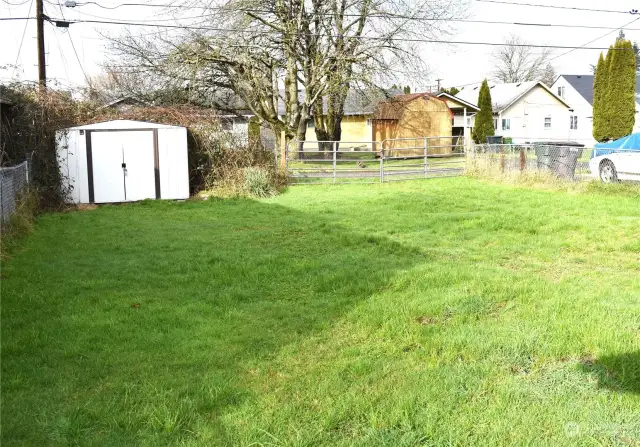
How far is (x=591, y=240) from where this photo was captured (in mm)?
9359

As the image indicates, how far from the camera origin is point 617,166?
16547 millimetres

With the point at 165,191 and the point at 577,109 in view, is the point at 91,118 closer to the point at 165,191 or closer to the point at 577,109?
the point at 165,191

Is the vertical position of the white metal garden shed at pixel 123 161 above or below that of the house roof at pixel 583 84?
below

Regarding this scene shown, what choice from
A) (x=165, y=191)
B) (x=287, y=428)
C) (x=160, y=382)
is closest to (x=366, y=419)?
(x=287, y=428)

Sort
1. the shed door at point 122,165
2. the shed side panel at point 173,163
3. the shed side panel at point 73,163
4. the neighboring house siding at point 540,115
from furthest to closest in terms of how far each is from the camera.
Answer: the neighboring house siding at point 540,115, the shed side panel at point 173,163, the shed door at point 122,165, the shed side panel at point 73,163

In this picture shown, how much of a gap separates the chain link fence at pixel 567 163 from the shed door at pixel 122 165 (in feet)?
34.2

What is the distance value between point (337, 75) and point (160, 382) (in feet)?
73.2

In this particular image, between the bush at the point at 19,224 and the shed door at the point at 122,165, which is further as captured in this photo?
the shed door at the point at 122,165

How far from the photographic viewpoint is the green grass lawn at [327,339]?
354 centimetres

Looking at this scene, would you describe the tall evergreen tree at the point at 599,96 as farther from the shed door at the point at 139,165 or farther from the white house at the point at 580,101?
the shed door at the point at 139,165

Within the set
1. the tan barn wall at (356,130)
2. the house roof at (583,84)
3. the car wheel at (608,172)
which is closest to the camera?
the car wheel at (608,172)

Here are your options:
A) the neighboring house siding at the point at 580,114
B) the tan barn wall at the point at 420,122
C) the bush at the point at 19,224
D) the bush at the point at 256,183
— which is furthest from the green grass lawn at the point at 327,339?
the neighboring house siding at the point at 580,114

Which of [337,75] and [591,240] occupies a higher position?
[337,75]

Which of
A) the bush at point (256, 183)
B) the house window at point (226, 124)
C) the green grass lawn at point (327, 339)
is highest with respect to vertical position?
the house window at point (226, 124)
